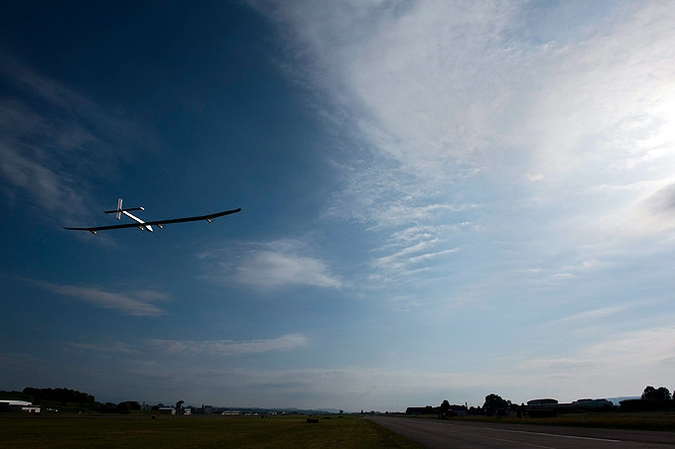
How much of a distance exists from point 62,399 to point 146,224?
197m

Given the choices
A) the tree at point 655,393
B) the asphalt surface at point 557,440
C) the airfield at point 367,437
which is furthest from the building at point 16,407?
the tree at point 655,393

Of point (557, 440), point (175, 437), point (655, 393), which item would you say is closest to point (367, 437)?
point (557, 440)

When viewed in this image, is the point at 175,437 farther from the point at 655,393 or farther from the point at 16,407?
the point at 655,393

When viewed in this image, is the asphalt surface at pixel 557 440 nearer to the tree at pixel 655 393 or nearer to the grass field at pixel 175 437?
the grass field at pixel 175 437

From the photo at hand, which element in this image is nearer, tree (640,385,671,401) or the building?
the building

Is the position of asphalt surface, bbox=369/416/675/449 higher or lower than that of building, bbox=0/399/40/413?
higher

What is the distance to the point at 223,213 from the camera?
3169 centimetres

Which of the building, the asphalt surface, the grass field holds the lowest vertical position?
the building

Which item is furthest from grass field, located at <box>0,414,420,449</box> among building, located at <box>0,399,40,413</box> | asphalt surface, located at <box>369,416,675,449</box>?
building, located at <box>0,399,40,413</box>

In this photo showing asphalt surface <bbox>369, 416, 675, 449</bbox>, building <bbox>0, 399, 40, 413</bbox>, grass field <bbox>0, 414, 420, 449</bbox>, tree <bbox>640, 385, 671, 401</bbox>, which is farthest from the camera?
tree <bbox>640, 385, 671, 401</bbox>

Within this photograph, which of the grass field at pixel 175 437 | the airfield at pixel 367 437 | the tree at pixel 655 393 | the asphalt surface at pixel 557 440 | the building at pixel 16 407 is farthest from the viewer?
the tree at pixel 655 393

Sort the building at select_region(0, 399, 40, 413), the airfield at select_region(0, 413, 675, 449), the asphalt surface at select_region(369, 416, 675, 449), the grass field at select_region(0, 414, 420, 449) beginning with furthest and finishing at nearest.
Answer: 1. the building at select_region(0, 399, 40, 413)
2. the grass field at select_region(0, 414, 420, 449)
3. the airfield at select_region(0, 413, 675, 449)
4. the asphalt surface at select_region(369, 416, 675, 449)

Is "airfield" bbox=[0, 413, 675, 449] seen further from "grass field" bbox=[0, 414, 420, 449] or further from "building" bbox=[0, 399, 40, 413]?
"building" bbox=[0, 399, 40, 413]

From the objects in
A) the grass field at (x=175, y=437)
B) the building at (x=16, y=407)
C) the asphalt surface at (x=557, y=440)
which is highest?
the asphalt surface at (x=557, y=440)
